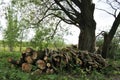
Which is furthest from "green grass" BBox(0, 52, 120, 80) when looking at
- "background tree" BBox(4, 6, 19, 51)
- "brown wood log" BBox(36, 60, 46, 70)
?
"background tree" BBox(4, 6, 19, 51)

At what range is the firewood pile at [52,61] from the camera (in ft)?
37.2

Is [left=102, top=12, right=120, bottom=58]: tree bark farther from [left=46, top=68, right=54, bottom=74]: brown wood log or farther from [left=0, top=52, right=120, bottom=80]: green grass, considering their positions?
[left=46, top=68, right=54, bottom=74]: brown wood log

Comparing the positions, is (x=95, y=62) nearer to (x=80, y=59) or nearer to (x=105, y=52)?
(x=80, y=59)

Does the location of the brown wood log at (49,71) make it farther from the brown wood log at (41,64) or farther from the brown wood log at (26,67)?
the brown wood log at (26,67)

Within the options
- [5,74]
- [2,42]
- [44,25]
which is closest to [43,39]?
[44,25]

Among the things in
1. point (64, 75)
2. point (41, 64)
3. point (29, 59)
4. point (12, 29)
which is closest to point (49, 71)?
point (41, 64)

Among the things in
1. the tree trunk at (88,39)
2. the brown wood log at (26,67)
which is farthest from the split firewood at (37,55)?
the tree trunk at (88,39)

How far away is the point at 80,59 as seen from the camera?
1285cm

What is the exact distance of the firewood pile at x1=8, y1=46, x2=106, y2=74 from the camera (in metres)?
11.4

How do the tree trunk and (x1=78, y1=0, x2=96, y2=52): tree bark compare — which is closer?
(x1=78, y1=0, x2=96, y2=52): tree bark

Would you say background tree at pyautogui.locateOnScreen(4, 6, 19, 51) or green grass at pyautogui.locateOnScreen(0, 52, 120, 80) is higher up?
background tree at pyautogui.locateOnScreen(4, 6, 19, 51)

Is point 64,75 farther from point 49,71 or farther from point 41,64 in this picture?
point 41,64

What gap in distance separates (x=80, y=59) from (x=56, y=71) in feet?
5.63

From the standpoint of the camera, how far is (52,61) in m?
11.7
